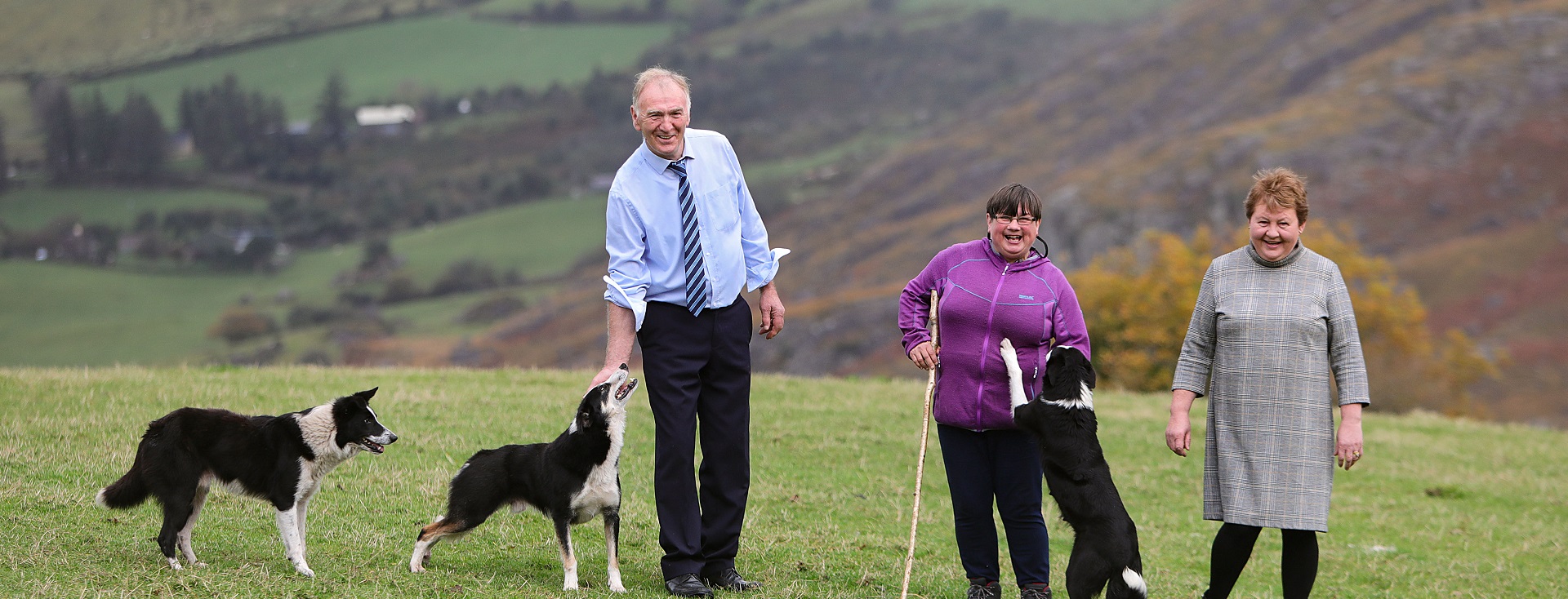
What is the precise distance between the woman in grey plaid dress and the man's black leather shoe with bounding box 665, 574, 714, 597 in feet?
8.43

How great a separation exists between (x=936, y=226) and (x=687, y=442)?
412 feet

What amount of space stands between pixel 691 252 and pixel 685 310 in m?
0.31

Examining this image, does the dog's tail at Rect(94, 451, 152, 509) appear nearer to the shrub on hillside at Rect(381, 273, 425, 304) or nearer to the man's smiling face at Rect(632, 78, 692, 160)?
the man's smiling face at Rect(632, 78, 692, 160)

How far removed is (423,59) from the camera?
162500mm

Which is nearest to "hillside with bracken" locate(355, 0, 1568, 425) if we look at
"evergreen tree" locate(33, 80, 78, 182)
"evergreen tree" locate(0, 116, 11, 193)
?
"evergreen tree" locate(33, 80, 78, 182)

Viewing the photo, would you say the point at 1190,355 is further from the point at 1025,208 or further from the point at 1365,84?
the point at 1365,84

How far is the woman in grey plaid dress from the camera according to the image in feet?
19.7

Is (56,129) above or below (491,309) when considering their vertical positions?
above

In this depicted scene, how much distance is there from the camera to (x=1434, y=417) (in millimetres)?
22297

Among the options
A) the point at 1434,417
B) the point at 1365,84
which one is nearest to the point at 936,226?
the point at 1365,84

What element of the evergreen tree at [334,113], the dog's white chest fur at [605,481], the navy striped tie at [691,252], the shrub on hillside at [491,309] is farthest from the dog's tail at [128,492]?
the evergreen tree at [334,113]

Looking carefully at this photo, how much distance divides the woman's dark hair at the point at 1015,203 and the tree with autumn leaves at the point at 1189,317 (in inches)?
1360

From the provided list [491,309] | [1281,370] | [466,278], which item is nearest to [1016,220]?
[1281,370]

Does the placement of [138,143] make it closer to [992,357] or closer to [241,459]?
[241,459]
